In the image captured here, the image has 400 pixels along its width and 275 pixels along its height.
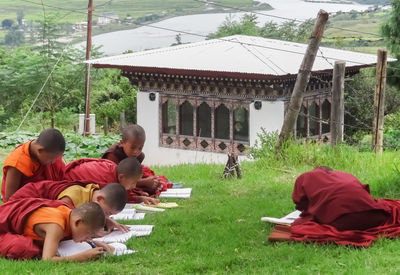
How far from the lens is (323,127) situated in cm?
2275

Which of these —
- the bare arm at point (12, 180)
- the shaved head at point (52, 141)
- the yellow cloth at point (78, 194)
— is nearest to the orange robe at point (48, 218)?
the yellow cloth at point (78, 194)

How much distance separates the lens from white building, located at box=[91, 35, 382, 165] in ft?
65.9

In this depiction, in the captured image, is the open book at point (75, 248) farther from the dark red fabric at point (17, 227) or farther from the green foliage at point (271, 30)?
the green foliage at point (271, 30)

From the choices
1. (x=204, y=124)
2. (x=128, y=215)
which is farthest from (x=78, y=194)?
(x=204, y=124)

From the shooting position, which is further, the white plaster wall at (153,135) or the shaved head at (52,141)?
the white plaster wall at (153,135)

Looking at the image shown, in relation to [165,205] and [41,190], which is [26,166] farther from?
[165,205]

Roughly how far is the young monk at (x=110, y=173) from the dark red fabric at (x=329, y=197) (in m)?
1.53

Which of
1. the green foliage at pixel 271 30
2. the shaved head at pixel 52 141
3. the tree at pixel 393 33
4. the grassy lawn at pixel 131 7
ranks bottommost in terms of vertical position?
the shaved head at pixel 52 141

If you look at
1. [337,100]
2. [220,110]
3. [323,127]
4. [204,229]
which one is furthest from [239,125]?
[204,229]

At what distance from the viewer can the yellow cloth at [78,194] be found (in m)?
6.09

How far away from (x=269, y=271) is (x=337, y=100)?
6.64 m

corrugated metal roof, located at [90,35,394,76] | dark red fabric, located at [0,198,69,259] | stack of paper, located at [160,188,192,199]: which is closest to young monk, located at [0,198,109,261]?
dark red fabric, located at [0,198,69,259]

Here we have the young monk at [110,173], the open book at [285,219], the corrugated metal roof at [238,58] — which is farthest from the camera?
the corrugated metal roof at [238,58]

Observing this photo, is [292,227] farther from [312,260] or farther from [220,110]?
[220,110]
